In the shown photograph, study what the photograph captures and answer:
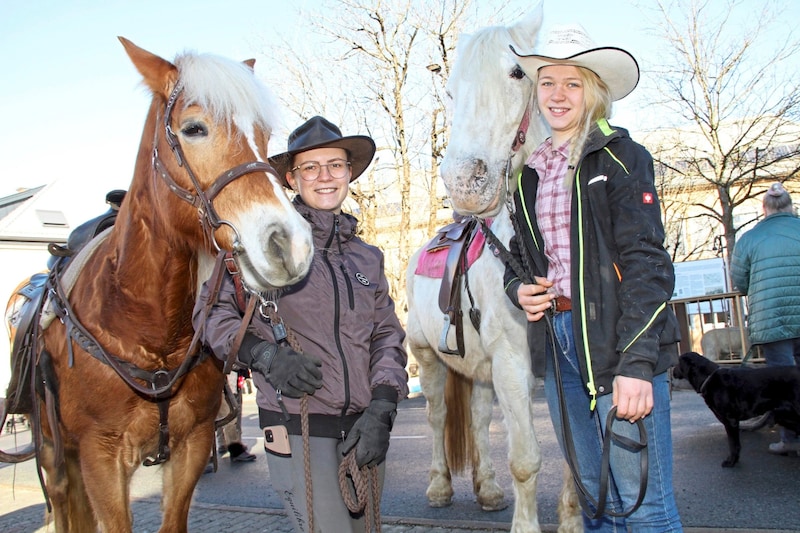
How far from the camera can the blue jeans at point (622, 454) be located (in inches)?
82.3

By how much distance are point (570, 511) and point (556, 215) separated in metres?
2.17

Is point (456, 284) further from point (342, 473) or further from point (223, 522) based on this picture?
point (223, 522)

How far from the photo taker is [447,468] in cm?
514

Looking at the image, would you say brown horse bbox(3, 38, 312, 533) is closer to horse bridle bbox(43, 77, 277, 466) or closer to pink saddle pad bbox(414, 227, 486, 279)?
horse bridle bbox(43, 77, 277, 466)

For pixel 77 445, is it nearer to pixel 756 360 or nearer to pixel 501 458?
pixel 501 458

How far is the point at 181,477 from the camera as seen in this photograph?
3.15m

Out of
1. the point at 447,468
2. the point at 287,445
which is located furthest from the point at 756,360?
the point at 287,445

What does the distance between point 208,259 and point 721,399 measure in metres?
4.53

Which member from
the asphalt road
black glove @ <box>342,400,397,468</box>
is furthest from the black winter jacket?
the asphalt road

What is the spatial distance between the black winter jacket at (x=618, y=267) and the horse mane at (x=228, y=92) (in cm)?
125

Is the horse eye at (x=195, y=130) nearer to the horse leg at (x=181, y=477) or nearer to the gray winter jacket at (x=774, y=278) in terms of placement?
the horse leg at (x=181, y=477)

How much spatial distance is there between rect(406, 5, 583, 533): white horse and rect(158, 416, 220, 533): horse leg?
1.65 meters

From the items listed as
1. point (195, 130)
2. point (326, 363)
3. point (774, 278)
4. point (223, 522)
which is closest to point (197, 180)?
point (195, 130)

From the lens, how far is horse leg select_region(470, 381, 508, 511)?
479cm
